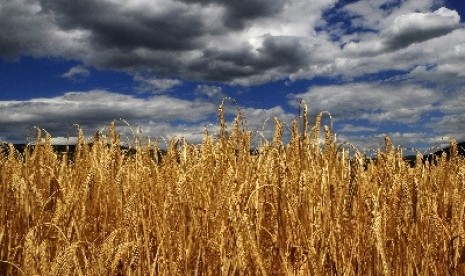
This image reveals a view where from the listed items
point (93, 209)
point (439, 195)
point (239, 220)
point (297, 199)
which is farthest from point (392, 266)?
point (93, 209)

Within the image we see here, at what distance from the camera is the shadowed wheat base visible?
2.81 m

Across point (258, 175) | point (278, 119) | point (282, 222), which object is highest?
point (278, 119)

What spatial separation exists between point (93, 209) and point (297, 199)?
188 centimetres

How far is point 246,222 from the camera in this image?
104 inches

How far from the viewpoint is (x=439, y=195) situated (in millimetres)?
4473

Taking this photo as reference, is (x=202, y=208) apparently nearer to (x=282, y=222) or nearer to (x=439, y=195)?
(x=282, y=222)

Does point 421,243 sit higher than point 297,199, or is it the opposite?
→ point 297,199

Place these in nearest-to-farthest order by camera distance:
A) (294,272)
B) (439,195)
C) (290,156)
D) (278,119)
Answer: (294,272), (278,119), (290,156), (439,195)

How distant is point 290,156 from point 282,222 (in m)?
0.92

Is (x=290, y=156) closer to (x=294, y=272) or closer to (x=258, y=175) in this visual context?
(x=258, y=175)

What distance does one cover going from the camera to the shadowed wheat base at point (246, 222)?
9.23 feet

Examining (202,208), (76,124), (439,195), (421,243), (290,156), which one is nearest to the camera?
(421,243)

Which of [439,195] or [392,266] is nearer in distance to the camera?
[392,266]

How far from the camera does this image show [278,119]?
3.74 m
